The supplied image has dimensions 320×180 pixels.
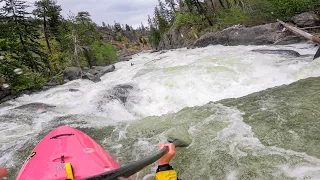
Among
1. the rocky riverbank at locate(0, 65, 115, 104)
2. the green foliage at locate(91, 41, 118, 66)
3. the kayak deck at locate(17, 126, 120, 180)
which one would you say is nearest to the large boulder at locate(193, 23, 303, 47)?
the rocky riverbank at locate(0, 65, 115, 104)

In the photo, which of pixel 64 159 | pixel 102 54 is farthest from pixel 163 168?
pixel 102 54

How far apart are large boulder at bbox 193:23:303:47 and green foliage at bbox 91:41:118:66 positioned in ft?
44.4

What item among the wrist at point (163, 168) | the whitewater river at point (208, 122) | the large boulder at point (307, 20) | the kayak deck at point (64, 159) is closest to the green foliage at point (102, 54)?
the large boulder at point (307, 20)

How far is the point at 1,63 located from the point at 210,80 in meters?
10.2

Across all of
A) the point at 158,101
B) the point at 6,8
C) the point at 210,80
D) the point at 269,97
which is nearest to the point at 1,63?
the point at 6,8

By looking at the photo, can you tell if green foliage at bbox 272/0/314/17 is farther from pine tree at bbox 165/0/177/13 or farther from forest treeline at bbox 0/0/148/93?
pine tree at bbox 165/0/177/13

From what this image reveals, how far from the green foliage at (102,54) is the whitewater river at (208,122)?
20411 millimetres

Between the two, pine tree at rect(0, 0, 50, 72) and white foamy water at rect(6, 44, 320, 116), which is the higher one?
pine tree at rect(0, 0, 50, 72)

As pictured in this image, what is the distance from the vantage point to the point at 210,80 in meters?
7.93

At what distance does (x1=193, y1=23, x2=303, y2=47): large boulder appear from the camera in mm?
15348

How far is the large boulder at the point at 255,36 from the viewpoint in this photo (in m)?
15.3

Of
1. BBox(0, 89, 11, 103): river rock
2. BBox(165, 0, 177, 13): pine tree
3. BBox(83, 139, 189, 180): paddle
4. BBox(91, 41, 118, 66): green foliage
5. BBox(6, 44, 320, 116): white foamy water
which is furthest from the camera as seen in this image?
BBox(165, 0, 177, 13): pine tree

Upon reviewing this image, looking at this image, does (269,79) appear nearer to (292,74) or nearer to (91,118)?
(292,74)

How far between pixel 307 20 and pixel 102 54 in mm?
22299
